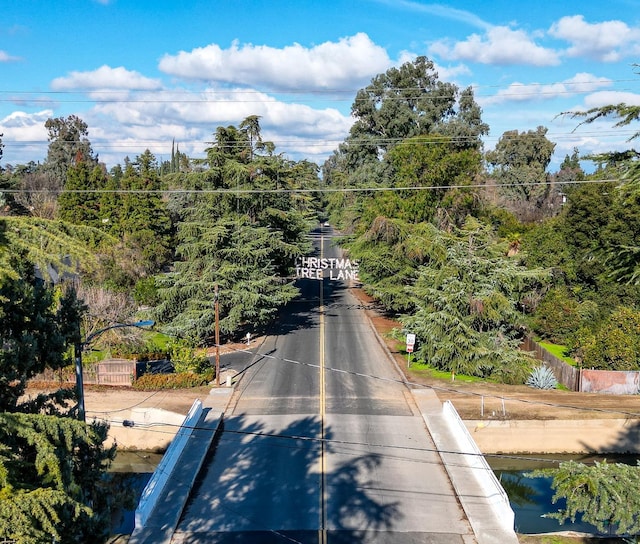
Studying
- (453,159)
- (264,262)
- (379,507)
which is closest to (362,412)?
(379,507)

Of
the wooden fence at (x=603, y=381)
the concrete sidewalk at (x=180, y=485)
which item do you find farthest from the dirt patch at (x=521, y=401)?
the concrete sidewalk at (x=180, y=485)

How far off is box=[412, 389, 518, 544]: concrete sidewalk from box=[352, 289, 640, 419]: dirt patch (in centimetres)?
195

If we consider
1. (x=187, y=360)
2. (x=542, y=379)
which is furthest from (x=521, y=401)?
(x=187, y=360)

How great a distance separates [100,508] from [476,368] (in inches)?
841

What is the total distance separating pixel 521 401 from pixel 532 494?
4.21 m

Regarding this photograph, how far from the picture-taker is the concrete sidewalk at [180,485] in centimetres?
1518

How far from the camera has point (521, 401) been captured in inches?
976

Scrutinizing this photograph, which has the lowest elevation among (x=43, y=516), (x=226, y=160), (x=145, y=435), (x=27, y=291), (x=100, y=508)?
(x=145, y=435)

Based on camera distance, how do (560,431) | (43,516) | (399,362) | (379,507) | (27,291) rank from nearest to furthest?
(43,516) → (27,291) → (379,507) → (560,431) → (399,362)

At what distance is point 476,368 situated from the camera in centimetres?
2902

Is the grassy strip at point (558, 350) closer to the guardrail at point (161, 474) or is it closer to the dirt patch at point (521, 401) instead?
the dirt patch at point (521, 401)

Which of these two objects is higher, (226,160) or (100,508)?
(226,160)

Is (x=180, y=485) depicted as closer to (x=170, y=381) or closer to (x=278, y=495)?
(x=278, y=495)

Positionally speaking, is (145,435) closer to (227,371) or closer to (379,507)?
(227,371)
